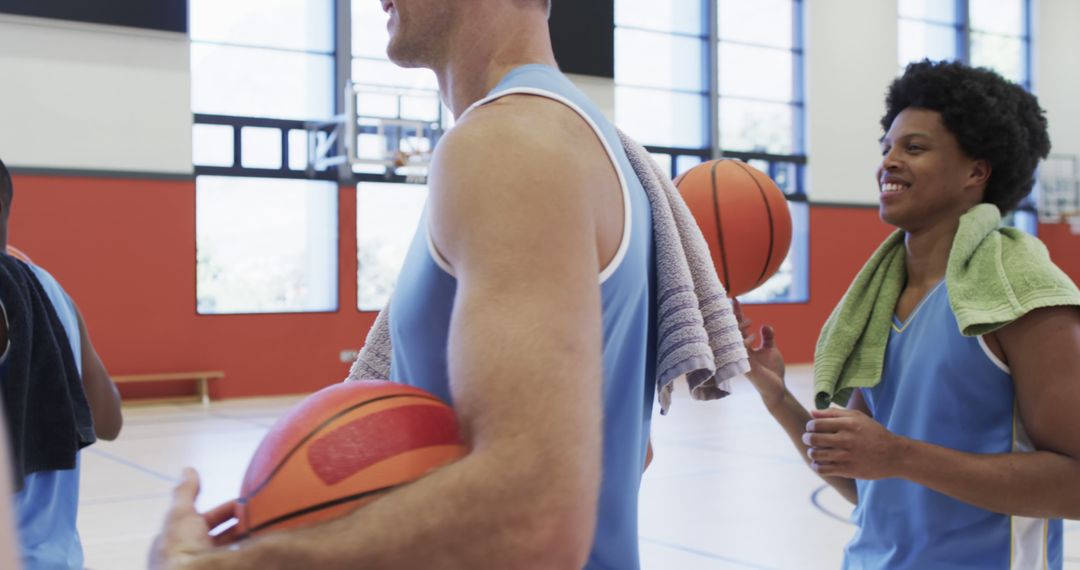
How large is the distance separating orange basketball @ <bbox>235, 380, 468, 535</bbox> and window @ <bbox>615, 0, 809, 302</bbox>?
1061cm

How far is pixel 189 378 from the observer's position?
9.05 metres

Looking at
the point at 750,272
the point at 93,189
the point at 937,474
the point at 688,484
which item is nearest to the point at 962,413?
the point at 937,474

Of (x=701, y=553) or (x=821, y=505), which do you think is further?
(x=821, y=505)

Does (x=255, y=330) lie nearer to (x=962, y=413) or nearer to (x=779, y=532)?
(x=779, y=532)

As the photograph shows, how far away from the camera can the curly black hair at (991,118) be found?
6.88 ft

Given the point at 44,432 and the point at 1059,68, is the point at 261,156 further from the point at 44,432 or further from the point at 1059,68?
the point at 1059,68

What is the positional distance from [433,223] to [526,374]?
19 cm

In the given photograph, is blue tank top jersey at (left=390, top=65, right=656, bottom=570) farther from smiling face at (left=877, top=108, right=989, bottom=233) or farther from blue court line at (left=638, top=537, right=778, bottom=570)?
blue court line at (left=638, top=537, right=778, bottom=570)

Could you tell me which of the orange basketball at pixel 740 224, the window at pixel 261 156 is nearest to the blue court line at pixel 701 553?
the orange basketball at pixel 740 224

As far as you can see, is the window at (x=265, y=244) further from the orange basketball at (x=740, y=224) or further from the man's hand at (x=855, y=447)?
the man's hand at (x=855, y=447)

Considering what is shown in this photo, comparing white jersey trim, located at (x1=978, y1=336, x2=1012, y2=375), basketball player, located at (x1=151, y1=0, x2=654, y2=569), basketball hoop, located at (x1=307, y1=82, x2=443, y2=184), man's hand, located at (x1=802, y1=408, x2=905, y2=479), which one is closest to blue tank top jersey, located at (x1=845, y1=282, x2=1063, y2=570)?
white jersey trim, located at (x1=978, y1=336, x2=1012, y2=375)

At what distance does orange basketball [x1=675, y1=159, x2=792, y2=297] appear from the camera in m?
2.56

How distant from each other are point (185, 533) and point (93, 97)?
852cm

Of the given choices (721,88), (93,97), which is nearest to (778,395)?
(93,97)
